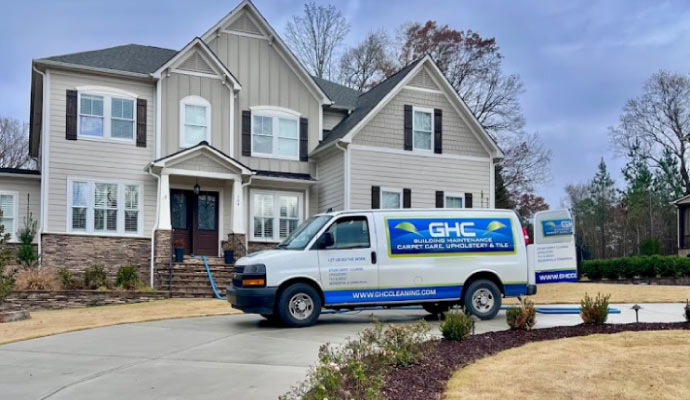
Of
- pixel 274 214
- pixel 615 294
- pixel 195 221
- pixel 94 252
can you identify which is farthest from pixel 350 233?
pixel 274 214

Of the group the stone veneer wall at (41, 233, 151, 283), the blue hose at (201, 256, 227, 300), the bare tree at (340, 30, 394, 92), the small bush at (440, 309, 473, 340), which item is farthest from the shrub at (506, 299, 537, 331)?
the bare tree at (340, 30, 394, 92)

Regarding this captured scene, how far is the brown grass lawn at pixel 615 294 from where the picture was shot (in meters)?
17.7

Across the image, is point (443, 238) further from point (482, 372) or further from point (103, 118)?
point (103, 118)

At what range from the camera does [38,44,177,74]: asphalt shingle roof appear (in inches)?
850

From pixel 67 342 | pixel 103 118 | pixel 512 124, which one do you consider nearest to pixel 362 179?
pixel 103 118

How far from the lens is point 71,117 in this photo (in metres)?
21.0

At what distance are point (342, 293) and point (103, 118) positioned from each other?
12.3 metres

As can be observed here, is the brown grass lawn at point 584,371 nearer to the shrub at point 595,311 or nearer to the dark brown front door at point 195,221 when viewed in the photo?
the shrub at point 595,311

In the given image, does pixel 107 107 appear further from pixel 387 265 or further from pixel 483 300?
pixel 483 300

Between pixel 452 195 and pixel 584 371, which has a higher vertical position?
pixel 452 195

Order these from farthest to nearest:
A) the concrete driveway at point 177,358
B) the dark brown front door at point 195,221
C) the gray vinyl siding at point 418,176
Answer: the gray vinyl siding at point 418,176 < the dark brown front door at point 195,221 < the concrete driveway at point 177,358

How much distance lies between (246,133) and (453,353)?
16097 mm

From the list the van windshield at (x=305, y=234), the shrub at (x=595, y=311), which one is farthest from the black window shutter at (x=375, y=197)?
the shrub at (x=595, y=311)

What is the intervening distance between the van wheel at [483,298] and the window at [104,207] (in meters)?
12.2
